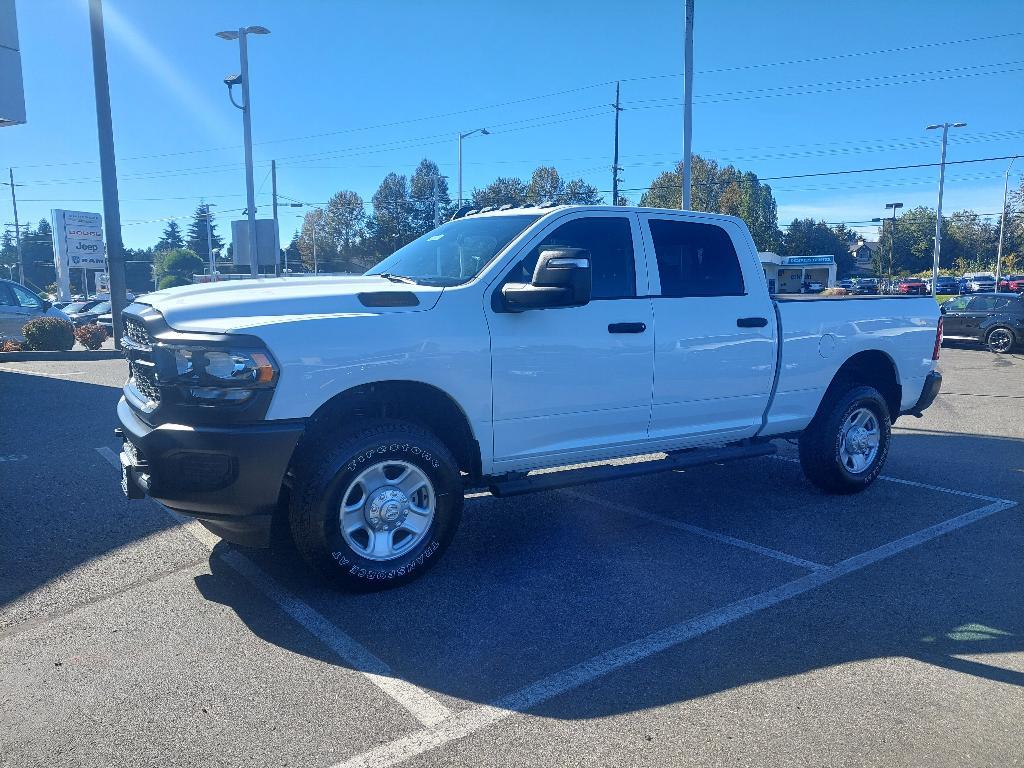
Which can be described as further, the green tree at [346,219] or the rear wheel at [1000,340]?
the green tree at [346,219]

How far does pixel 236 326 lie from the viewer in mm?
3807

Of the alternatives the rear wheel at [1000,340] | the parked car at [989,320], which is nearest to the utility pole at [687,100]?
the parked car at [989,320]

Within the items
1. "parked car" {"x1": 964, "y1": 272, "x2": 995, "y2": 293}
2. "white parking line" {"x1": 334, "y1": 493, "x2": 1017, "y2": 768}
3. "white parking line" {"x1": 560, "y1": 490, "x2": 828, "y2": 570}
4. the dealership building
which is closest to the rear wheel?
"white parking line" {"x1": 334, "y1": 493, "x2": 1017, "y2": 768}

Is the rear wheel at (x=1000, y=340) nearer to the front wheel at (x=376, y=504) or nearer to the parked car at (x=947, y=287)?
the front wheel at (x=376, y=504)

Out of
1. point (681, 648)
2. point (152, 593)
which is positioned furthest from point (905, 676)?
point (152, 593)

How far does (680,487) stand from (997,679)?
10.9 feet

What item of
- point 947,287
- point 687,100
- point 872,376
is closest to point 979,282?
point 947,287

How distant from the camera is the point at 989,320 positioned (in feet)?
66.3

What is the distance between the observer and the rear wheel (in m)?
19.8

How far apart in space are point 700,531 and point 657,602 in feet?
4.44

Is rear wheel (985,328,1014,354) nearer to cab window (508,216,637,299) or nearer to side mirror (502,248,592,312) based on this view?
cab window (508,216,637,299)

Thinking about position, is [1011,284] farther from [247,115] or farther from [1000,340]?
[247,115]

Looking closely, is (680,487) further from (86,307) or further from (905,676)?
(86,307)

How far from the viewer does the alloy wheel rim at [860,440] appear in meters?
6.32
